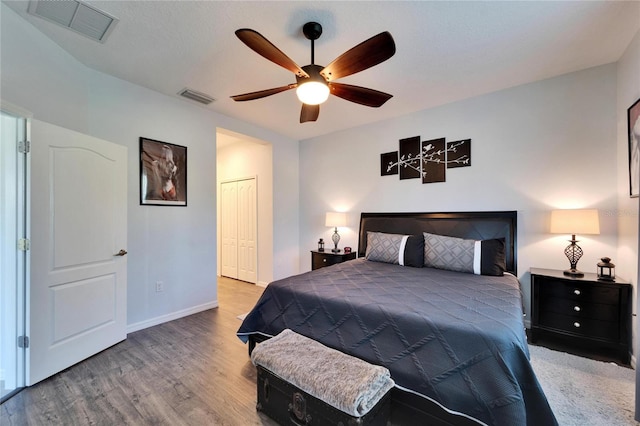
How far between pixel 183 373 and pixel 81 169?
2027 mm

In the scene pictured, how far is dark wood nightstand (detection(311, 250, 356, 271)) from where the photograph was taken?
4.19 meters

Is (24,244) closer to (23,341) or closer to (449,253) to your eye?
(23,341)

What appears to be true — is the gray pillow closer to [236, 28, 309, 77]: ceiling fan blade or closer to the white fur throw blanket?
the white fur throw blanket

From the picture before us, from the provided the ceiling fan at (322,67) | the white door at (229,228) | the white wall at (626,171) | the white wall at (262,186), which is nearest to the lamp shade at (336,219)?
the white wall at (262,186)

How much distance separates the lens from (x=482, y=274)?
9.16 feet

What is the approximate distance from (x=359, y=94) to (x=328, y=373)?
2.11m

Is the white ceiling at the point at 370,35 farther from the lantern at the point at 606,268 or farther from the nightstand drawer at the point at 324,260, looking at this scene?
the nightstand drawer at the point at 324,260

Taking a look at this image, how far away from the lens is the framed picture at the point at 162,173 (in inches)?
125

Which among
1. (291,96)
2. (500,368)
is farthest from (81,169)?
(500,368)

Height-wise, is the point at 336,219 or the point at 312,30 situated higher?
the point at 312,30

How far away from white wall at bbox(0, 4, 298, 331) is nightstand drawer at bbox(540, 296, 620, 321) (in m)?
4.01

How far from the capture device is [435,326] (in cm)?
155

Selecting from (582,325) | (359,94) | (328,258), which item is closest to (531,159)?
(582,325)

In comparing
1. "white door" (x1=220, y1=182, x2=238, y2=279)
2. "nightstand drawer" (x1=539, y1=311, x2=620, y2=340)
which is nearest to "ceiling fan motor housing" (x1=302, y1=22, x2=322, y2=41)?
"nightstand drawer" (x1=539, y1=311, x2=620, y2=340)
